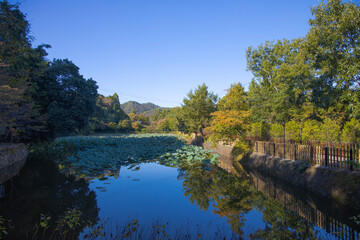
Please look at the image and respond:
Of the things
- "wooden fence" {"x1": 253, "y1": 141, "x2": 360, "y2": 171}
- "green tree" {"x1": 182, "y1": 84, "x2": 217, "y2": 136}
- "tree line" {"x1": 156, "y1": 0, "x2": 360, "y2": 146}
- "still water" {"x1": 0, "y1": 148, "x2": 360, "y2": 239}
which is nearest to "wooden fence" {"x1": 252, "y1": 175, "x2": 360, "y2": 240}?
"still water" {"x1": 0, "y1": 148, "x2": 360, "y2": 239}

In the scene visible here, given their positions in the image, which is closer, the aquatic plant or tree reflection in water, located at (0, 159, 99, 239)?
tree reflection in water, located at (0, 159, 99, 239)

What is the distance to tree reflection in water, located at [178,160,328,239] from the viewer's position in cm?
539

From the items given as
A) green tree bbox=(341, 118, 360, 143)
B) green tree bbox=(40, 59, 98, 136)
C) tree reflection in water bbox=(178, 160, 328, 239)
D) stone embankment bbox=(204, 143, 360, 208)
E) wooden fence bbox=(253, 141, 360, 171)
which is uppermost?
green tree bbox=(40, 59, 98, 136)

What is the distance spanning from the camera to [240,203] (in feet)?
25.3

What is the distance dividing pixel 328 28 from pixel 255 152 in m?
Answer: 9.56

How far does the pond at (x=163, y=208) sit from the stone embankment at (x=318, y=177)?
441mm

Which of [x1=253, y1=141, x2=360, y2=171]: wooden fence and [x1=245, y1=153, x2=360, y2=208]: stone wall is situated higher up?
[x1=253, y1=141, x2=360, y2=171]: wooden fence

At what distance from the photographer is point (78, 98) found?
20.0 metres

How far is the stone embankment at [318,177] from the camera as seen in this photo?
22.7 ft

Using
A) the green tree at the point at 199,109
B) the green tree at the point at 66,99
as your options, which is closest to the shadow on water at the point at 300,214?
the green tree at the point at 66,99

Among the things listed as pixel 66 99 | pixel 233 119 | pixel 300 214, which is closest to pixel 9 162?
pixel 66 99

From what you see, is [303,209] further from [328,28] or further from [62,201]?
[328,28]

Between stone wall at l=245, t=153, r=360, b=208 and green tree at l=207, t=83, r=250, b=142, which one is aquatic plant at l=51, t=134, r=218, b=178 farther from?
stone wall at l=245, t=153, r=360, b=208

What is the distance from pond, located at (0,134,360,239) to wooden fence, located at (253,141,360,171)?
5.42 ft
